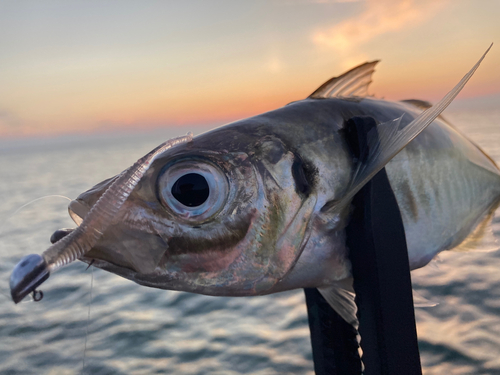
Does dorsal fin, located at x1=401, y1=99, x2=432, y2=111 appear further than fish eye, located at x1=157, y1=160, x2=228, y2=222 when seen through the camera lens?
Yes

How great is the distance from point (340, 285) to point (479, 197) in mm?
1006

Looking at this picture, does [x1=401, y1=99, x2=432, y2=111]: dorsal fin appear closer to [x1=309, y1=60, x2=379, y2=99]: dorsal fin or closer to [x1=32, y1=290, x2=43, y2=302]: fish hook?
[x1=309, y1=60, x2=379, y2=99]: dorsal fin

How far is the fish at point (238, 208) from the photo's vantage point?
125 centimetres

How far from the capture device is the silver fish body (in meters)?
1.29

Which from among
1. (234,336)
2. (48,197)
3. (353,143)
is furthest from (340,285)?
(234,336)

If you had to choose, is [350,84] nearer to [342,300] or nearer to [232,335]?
[342,300]

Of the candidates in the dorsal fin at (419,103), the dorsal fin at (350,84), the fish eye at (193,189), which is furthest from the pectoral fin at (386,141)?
the dorsal fin at (419,103)

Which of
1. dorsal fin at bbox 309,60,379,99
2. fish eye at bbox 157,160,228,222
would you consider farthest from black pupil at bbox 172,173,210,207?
dorsal fin at bbox 309,60,379,99

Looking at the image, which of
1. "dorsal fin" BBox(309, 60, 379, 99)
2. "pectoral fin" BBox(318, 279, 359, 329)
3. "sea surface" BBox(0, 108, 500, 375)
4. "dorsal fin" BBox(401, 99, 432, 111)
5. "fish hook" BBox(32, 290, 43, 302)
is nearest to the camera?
"fish hook" BBox(32, 290, 43, 302)

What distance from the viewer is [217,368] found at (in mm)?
5480

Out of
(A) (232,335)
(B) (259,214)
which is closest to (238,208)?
(B) (259,214)

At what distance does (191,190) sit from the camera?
51.5 inches

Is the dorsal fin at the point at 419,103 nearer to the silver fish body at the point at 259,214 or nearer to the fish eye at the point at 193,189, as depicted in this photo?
the silver fish body at the point at 259,214

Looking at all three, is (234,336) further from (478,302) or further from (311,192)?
(311,192)
